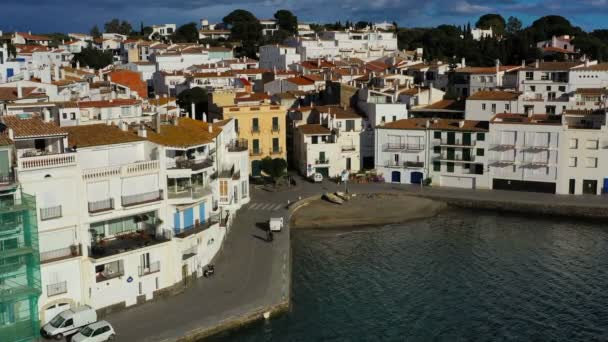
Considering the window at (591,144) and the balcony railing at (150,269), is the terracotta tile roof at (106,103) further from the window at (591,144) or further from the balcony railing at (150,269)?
the window at (591,144)

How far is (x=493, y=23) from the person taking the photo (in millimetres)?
148625

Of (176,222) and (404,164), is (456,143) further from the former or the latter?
(176,222)

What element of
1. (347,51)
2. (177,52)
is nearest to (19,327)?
(177,52)

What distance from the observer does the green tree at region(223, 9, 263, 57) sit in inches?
5079

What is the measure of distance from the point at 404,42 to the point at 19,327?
119m

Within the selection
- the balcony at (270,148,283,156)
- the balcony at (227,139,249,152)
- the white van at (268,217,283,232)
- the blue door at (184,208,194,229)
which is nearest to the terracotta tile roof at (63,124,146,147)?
the blue door at (184,208,194,229)

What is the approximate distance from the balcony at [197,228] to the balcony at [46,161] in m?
6.32

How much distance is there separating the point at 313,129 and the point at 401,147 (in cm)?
734

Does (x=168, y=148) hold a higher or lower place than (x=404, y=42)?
lower

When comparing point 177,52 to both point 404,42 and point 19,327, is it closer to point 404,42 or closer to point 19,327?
point 404,42

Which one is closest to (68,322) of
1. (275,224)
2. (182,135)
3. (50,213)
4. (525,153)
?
(50,213)

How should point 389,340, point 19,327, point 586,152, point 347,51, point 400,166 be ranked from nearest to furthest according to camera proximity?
point 19,327 → point 389,340 → point 586,152 → point 400,166 → point 347,51

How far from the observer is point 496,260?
39.7 metres

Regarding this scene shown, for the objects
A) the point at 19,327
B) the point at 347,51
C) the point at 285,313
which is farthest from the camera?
the point at 347,51
